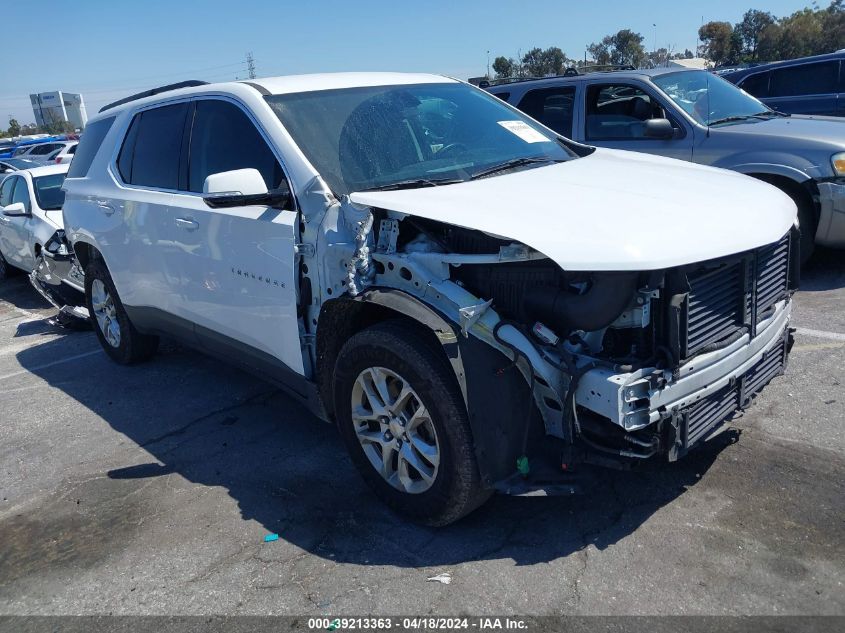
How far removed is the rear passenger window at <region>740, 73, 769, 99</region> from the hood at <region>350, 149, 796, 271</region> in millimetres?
8984

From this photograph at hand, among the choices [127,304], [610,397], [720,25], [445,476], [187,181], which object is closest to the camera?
[610,397]

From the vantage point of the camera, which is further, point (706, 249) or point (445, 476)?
point (445, 476)

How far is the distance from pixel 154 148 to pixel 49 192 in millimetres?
5572

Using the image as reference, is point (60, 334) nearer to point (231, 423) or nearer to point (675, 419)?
point (231, 423)

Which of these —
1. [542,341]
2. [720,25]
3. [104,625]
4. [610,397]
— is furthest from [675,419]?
[720,25]

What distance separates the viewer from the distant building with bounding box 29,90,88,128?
8262cm

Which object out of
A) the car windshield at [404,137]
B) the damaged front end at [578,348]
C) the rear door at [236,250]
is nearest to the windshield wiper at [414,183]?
the car windshield at [404,137]

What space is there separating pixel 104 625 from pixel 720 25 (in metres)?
59.3

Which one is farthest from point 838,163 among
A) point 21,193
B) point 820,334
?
point 21,193

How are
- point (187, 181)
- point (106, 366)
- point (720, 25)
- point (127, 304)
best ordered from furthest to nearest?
1. point (720, 25)
2. point (106, 366)
3. point (127, 304)
4. point (187, 181)

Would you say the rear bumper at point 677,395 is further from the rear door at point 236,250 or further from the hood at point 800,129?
the hood at point 800,129

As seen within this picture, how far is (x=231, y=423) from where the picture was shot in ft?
16.5

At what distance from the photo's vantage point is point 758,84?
11742 millimetres

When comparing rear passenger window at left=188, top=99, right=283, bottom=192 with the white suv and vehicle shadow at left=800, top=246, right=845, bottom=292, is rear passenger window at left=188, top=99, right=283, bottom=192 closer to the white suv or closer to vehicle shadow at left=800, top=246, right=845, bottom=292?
the white suv
